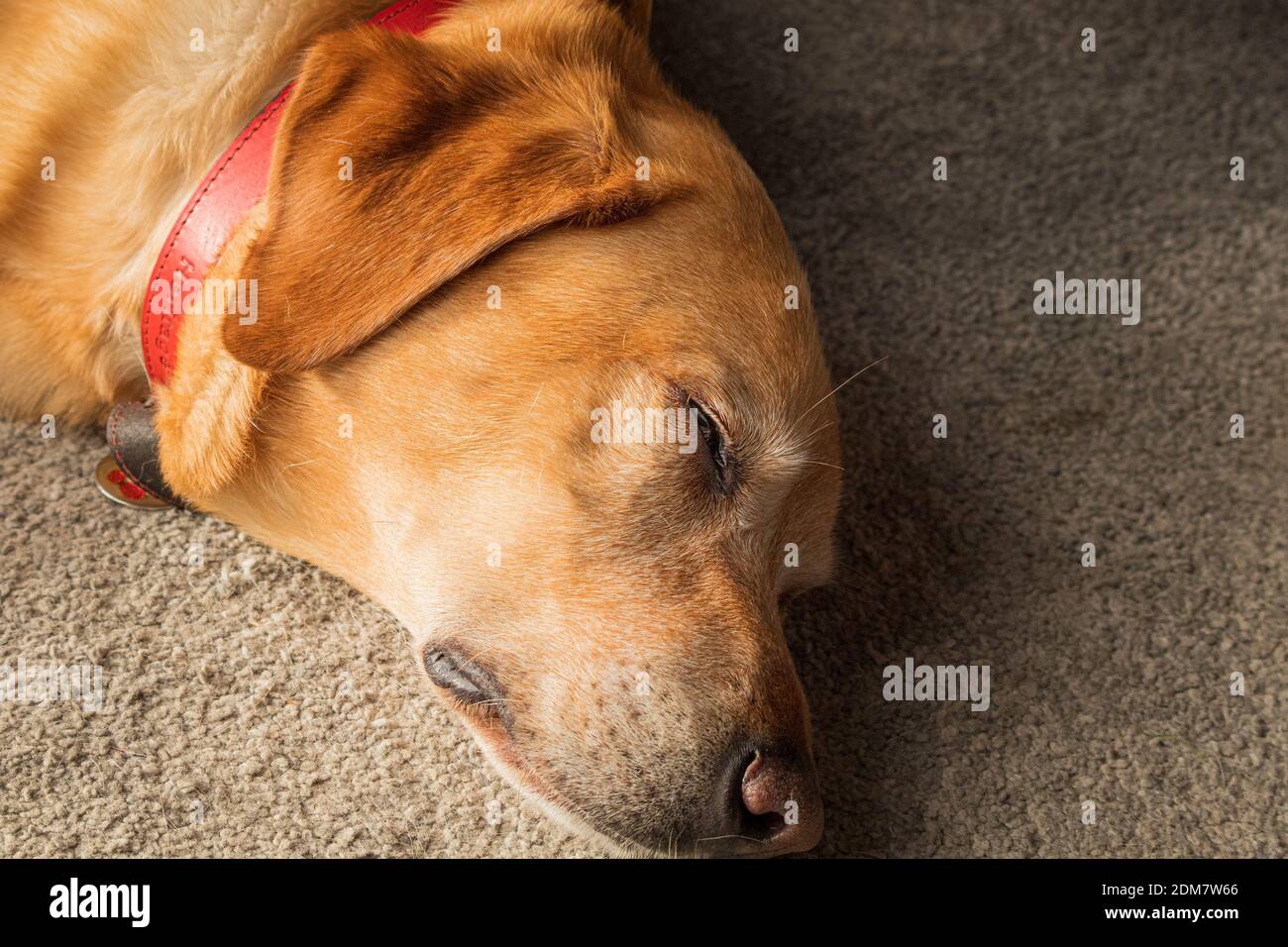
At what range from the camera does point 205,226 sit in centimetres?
171

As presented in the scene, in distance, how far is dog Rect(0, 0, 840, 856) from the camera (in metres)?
1.54

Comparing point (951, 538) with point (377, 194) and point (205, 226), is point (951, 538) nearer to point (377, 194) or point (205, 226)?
point (377, 194)

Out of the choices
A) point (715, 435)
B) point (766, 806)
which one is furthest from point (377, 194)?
point (766, 806)

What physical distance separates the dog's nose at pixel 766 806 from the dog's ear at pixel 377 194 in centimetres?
79

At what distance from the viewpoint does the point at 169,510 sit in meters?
1.98

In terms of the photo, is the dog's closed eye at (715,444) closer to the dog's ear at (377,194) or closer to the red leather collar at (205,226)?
the dog's ear at (377,194)

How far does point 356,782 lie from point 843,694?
0.81 metres

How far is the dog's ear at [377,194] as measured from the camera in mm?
1554

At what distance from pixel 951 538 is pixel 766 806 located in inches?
34.1

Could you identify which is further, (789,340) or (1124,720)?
(1124,720)

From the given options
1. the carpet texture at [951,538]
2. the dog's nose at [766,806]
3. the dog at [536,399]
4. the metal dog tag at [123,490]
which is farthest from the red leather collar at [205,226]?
the dog's nose at [766,806]

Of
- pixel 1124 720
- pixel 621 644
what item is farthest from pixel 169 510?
pixel 1124 720

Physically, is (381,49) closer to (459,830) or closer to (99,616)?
(99,616)

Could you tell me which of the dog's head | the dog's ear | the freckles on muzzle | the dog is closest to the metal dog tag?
the dog
